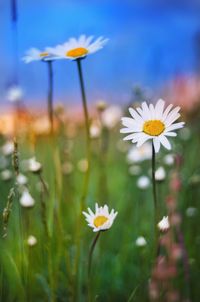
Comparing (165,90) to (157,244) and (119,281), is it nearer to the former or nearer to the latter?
(119,281)

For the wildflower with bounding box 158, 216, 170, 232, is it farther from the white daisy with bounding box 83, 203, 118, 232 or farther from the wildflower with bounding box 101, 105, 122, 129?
the wildflower with bounding box 101, 105, 122, 129

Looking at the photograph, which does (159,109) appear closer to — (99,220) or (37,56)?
(99,220)

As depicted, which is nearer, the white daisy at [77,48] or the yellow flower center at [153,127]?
the yellow flower center at [153,127]

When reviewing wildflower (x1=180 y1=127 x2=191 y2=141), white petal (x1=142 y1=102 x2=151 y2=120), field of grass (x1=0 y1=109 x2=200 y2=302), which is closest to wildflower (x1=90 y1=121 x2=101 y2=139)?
field of grass (x1=0 y1=109 x2=200 y2=302)

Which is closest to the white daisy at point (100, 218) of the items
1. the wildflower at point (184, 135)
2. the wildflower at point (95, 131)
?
the wildflower at point (95, 131)

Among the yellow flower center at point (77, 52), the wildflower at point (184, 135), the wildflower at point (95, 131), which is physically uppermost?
the wildflower at point (184, 135)

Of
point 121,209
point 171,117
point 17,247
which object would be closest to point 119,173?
point 121,209

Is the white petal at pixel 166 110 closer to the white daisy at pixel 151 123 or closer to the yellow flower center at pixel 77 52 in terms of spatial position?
the white daisy at pixel 151 123
